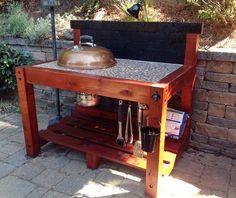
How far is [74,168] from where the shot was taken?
2.39 metres

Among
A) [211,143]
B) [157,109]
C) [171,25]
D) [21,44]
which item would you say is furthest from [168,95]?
[21,44]

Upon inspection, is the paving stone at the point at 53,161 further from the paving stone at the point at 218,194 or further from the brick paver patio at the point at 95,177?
the paving stone at the point at 218,194

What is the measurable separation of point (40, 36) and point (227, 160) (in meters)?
2.47

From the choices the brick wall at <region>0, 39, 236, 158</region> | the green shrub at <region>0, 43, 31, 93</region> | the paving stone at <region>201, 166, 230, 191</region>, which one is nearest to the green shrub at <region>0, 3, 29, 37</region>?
the green shrub at <region>0, 43, 31, 93</region>

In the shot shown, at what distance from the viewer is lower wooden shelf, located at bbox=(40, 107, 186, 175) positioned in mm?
2203

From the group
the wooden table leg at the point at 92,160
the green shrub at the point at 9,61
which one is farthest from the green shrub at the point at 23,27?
the wooden table leg at the point at 92,160

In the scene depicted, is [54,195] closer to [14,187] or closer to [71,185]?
[71,185]

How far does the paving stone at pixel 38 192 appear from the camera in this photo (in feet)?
6.70

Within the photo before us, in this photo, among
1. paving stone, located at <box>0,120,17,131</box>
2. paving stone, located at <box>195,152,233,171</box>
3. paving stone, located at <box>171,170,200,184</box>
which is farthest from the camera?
paving stone, located at <box>0,120,17,131</box>

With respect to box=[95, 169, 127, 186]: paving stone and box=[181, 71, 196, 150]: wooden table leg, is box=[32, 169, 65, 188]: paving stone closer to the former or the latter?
box=[95, 169, 127, 186]: paving stone

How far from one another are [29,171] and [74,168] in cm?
37

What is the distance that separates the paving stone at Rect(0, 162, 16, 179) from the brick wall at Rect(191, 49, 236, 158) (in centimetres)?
168

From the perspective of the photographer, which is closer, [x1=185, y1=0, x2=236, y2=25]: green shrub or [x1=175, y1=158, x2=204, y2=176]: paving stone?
[x1=175, y1=158, x2=204, y2=176]: paving stone

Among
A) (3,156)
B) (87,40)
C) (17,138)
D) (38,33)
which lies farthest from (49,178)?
(38,33)
